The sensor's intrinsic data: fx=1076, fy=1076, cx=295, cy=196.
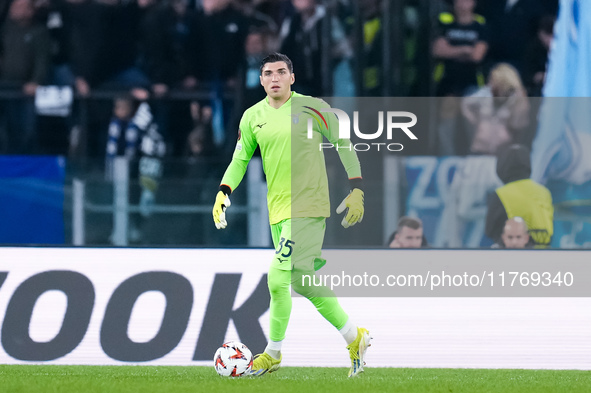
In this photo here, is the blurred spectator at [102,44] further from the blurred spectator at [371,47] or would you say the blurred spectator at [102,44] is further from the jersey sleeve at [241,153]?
the jersey sleeve at [241,153]

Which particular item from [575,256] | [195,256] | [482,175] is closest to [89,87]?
[195,256]

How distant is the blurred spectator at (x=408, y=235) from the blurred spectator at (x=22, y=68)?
10.3 ft

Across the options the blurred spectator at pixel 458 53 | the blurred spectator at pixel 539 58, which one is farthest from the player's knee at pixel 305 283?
the blurred spectator at pixel 539 58

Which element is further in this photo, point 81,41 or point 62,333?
point 81,41

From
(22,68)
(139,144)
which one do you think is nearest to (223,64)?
(139,144)

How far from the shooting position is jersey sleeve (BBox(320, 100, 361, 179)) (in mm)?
6930

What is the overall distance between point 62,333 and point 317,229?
2.32 m

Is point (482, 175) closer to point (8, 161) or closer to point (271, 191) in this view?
point (271, 191)

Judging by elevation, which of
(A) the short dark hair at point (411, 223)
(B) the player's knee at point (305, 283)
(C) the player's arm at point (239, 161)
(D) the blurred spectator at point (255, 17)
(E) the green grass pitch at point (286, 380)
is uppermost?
(D) the blurred spectator at point (255, 17)

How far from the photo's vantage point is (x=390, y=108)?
350 inches

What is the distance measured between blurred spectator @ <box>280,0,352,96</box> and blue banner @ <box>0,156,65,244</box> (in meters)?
2.13

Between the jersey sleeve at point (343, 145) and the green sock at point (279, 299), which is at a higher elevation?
the jersey sleeve at point (343, 145)

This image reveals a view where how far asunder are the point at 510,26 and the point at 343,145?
9.22 ft

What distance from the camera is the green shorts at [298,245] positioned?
6.59m
